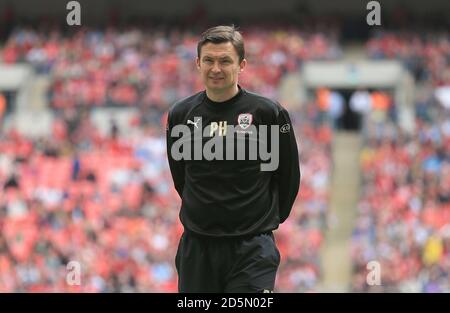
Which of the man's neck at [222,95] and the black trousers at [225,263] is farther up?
the man's neck at [222,95]

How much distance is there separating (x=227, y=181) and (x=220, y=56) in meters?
0.55

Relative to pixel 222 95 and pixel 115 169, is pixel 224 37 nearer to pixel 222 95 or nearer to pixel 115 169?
pixel 222 95

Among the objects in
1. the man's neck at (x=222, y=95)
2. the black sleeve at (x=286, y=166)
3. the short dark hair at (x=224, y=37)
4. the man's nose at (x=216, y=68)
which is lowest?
the black sleeve at (x=286, y=166)

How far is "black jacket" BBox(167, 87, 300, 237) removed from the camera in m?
4.41

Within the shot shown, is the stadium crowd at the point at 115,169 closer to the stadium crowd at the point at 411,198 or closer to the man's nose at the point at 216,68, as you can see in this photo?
the stadium crowd at the point at 411,198

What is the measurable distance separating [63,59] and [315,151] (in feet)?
25.6

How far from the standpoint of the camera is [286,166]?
Result: 15.1 feet

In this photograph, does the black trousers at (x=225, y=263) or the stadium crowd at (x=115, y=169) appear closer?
the black trousers at (x=225, y=263)

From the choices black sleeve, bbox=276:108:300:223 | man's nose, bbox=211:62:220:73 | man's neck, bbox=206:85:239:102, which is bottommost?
black sleeve, bbox=276:108:300:223

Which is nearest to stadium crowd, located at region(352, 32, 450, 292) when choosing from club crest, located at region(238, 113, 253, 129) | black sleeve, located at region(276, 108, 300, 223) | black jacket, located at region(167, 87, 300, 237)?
black sleeve, located at region(276, 108, 300, 223)

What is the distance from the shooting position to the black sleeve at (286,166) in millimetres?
4546

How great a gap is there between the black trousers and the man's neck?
0.62 m

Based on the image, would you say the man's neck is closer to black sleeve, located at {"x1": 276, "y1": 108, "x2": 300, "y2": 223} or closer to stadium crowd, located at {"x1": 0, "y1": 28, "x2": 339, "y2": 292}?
black sleeve, located at {"x1": 276, "y1": 108, "x2": 300, "y2": 223}

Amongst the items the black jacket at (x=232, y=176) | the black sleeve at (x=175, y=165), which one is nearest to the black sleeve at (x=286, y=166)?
the black jacket at (x=232, y=176)
